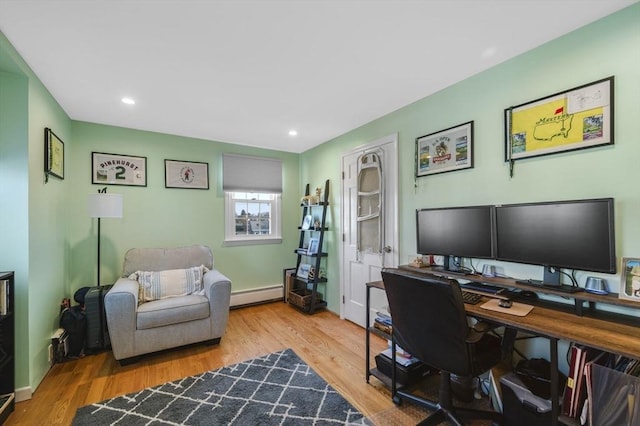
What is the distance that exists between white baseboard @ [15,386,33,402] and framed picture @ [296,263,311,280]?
8.77ft

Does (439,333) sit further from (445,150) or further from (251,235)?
(251,235)

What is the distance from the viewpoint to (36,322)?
213 centimetres

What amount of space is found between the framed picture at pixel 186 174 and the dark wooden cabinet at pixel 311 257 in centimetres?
142

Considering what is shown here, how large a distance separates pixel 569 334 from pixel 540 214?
733 millimetres

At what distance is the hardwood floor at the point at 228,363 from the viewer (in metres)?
1.94

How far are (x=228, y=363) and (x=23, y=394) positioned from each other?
4.51 ft

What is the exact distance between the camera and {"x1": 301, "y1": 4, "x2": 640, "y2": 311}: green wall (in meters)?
1.50

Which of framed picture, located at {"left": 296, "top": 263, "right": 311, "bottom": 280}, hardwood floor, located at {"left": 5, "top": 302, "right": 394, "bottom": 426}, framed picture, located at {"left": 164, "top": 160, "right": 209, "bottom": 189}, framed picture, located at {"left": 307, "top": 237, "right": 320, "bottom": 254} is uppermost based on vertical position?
framed picture, located at {"left": 164, "top": 160, "right": 209, "bottom": 189}

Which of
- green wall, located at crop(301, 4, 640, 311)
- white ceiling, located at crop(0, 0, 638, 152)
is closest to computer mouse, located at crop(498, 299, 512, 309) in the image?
green wall, located at crop(301, 4, 640, 311)

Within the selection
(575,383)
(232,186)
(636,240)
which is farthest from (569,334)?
(232,186)

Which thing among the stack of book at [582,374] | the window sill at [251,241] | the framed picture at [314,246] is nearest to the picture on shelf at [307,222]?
the framed picture at [314,246]

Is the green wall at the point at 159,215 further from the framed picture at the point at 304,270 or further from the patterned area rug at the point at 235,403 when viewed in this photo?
the patterned area rug at the point at 235,403

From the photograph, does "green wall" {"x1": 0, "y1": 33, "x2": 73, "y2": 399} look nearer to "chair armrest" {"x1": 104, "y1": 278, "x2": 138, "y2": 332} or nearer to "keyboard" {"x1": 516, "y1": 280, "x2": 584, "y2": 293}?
"chair armrest" {"x1": 104, "y1": 278, "x2": 138, "y2": 332}

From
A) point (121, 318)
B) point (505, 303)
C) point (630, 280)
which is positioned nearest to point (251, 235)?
point (121, 318)
